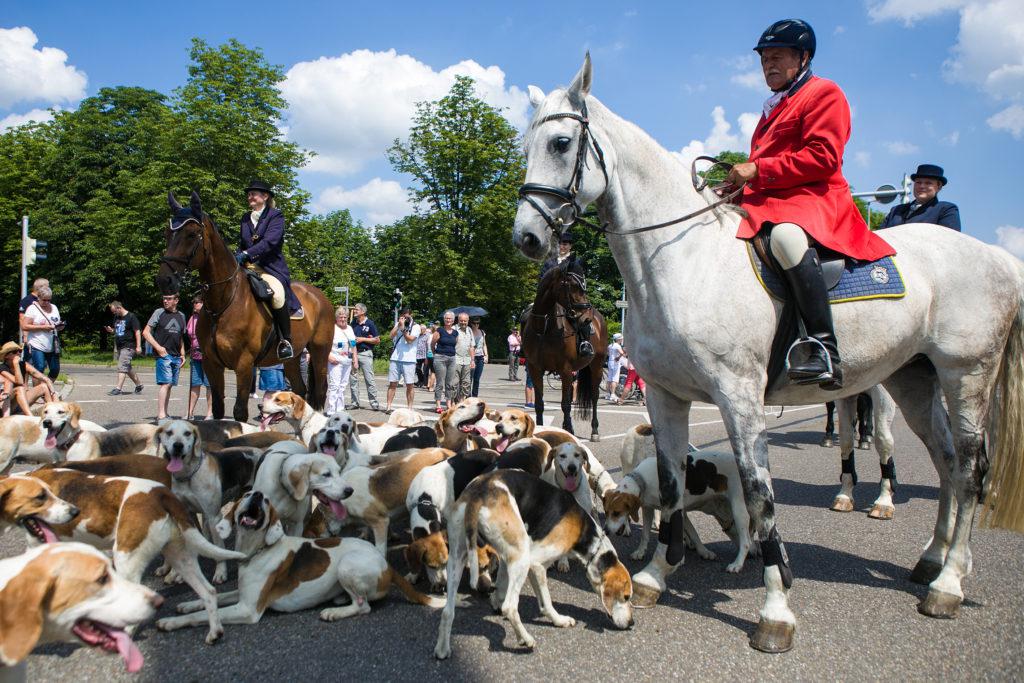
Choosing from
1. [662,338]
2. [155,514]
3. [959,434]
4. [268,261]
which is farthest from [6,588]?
[268,261]

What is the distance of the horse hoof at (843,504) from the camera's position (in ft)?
22.5

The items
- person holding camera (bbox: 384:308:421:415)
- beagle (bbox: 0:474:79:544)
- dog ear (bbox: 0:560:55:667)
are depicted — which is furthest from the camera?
person holding camera (bbox: 384:308:421:415)

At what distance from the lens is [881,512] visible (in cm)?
665

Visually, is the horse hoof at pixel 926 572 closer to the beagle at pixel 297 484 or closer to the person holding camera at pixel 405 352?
the beagle at pixel 297 484

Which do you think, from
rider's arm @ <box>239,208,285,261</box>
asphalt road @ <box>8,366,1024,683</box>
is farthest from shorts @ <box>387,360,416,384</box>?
asphalt road @ <box>8,366,1024,683</box>

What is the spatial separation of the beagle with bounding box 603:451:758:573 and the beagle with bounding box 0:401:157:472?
4.16 m

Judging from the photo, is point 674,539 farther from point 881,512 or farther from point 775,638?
point 881,512

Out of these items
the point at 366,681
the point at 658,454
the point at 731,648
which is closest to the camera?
the point at 366,681

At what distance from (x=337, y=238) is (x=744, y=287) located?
3065 inches

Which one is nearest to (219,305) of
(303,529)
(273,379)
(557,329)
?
(303,529)

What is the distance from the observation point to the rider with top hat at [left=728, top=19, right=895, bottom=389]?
388 cm

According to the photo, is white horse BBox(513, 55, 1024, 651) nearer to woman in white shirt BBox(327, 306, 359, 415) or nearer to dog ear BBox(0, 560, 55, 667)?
dog ear BBox(0, 560, 55, 667)

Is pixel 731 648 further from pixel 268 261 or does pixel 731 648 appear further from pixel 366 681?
pixel 268 261

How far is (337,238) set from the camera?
78.1 metres
